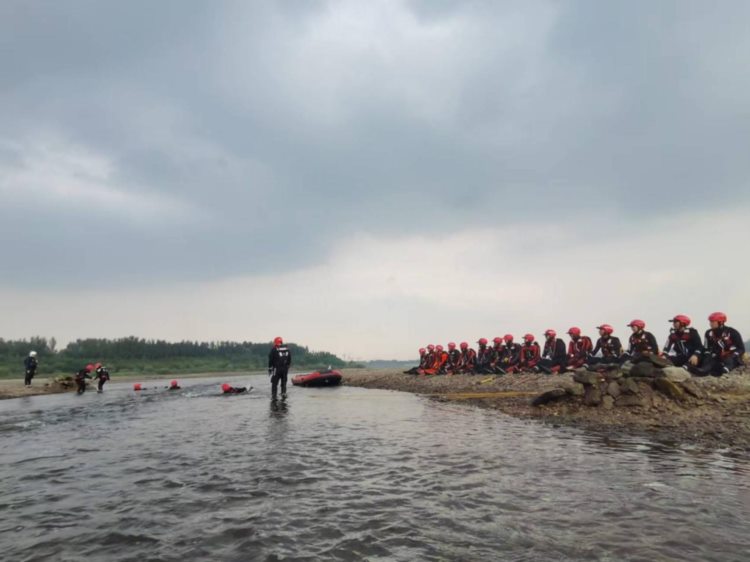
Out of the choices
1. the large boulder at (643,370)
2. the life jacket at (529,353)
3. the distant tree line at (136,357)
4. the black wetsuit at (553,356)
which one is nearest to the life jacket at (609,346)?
the black wetsuit at (553,356)

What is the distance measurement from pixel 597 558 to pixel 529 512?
1455mm

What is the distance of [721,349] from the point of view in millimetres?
16078

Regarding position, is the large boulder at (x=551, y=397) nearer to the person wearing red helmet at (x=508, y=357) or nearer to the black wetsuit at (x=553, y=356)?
the black wetsuit at (x=553, y=356)

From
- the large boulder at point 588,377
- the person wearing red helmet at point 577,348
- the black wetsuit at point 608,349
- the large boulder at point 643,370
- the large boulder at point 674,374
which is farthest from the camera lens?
the person wearing red helmet at point 577,348

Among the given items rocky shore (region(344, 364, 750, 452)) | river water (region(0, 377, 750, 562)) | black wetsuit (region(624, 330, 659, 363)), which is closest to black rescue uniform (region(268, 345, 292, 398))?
river water (region(0, 377, 750, 562))

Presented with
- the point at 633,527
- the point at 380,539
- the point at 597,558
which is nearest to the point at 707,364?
the point at 633,527

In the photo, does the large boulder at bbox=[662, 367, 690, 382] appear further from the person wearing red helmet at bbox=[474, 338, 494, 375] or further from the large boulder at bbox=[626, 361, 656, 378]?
the person wearing red helmet at bbox=[474, 338, 494, 375]

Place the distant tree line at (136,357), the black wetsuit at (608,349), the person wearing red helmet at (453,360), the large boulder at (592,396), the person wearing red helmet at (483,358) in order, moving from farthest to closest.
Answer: the distant tree line at (136,357) → the person wearing red helmet at (453,360) → the person wearing red helmet at (483,358) → the black wetsuit at (608,349) → the large boulder at (592,396)

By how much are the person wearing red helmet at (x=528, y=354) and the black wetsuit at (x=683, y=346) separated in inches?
441

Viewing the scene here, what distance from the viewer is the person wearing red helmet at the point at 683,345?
54.0 feet

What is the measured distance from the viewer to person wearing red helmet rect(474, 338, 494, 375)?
32281 mm

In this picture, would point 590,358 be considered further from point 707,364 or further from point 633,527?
point 633,527

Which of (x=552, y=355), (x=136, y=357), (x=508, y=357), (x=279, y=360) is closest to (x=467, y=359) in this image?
(x=508, y=357)

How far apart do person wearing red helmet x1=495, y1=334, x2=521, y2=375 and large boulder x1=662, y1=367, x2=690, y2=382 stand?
48.6ft
